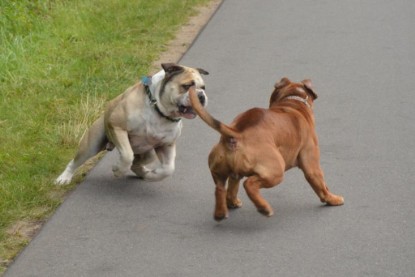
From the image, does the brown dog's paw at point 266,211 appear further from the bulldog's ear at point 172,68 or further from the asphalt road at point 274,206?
the bulldog's ear at point 172,68

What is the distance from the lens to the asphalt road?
22.6 feet

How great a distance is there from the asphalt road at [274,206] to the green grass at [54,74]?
36 cm

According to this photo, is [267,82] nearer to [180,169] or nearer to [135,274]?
[180,169]

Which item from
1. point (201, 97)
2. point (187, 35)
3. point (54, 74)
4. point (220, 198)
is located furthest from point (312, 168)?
point (187, 35)

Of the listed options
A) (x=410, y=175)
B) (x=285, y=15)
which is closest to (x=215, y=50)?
(x=285, y=15)

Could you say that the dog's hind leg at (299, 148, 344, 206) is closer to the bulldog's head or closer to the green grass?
the bulldog's head

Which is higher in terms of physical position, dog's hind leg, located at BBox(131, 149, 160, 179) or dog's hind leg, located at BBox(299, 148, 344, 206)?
dog's hind leg, located at BBox(299, 148, 344, 206)

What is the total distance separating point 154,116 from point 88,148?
28.2 inches

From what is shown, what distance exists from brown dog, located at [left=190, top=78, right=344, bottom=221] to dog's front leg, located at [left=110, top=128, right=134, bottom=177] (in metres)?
0.89

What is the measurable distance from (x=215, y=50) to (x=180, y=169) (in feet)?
14.9

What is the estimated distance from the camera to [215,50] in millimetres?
13344

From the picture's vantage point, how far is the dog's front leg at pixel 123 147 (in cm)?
823

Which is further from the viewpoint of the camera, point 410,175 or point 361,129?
point 361,129

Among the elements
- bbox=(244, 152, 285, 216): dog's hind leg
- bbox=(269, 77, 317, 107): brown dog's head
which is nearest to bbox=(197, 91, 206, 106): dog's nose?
bbox=(269, 77, 317, 107): brown dog's head
